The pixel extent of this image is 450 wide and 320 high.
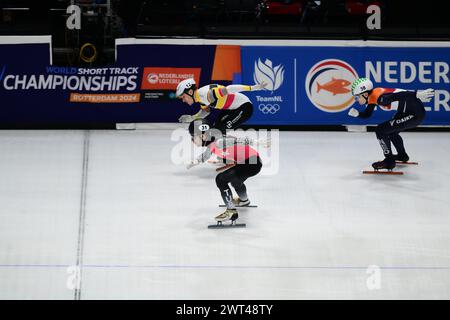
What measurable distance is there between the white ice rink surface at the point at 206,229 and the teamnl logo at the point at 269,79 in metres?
1.74

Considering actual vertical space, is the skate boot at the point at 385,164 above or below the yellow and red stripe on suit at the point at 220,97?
below

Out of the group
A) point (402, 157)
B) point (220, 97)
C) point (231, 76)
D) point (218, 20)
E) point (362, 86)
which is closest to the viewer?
point (220, 97)

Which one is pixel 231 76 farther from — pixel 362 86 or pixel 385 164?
pixel 385 164

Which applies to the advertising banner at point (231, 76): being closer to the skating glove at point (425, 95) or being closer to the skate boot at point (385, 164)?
the skating glove at point (425, 95)

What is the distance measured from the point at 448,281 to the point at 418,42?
10.4 m

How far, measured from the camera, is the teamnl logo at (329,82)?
19172mm

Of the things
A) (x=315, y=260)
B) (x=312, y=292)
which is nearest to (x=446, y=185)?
(x=315, y=260)

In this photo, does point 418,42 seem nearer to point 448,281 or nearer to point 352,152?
point 352,152

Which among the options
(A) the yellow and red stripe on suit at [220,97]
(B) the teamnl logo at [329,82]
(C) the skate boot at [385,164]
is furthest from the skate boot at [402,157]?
(B) the teamnl logo at [329,82]

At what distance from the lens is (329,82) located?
19.2m

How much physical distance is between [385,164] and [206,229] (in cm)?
480

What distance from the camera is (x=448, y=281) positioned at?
32.1ft

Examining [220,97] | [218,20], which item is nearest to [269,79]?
[218,20]

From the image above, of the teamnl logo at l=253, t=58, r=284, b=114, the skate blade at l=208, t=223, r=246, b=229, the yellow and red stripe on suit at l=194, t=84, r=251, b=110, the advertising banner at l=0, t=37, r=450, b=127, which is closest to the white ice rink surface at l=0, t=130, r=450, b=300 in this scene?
the skate blade at l=208, t=223, r=246, b=229
